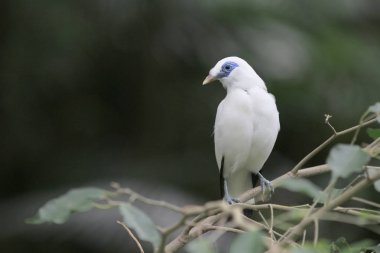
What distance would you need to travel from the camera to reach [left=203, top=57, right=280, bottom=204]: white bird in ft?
11.8

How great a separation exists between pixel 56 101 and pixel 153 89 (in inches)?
33.8

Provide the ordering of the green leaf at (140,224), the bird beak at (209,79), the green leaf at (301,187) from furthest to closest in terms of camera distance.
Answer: the bird beak at (209,79)
the green leaf at (301,187)
the green leaf at (140,224)

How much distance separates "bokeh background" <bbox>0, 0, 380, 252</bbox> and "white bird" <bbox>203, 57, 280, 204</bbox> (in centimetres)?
260

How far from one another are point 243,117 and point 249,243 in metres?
2.24

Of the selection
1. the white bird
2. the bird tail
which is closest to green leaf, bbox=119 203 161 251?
the white bird

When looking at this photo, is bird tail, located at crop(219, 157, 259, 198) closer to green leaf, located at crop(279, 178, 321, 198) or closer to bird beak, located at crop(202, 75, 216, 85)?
bird beak, located at crop(202, 75, 216, 85)

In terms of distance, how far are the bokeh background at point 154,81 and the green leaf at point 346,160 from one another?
4720 mm

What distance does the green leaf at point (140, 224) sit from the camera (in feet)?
5.01

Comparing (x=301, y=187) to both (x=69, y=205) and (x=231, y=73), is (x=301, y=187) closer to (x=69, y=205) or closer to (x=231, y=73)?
(x=69, y=205)

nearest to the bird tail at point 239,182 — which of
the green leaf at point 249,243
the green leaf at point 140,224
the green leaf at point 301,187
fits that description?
the green leaf at point 301,187

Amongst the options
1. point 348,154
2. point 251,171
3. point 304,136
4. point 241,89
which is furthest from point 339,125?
point 348,154

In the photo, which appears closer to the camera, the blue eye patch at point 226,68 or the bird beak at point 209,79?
the bird beak at point 209,79

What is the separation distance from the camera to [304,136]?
22.3 feet

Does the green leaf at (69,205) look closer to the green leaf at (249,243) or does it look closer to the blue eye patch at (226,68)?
the green leaf at (249,243)
